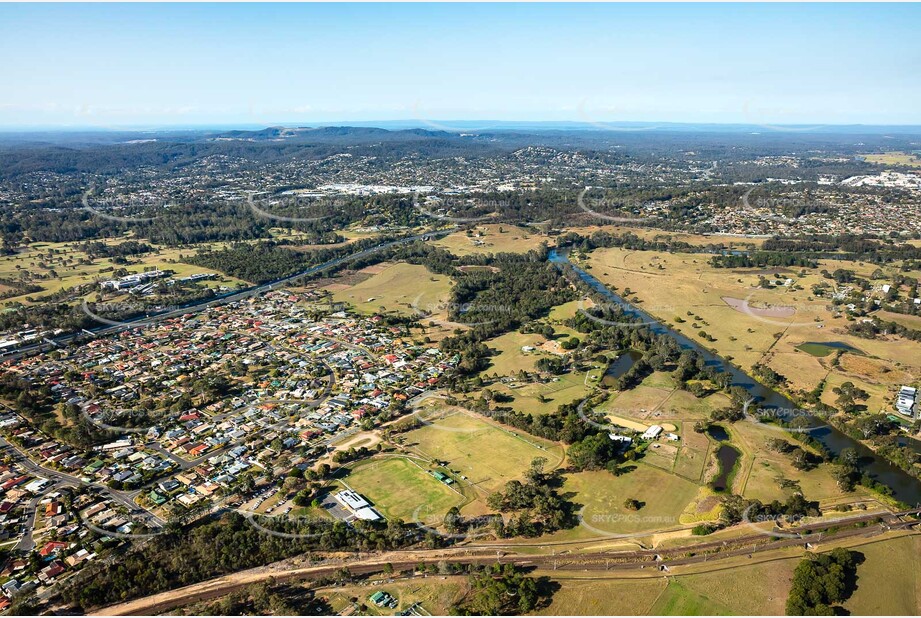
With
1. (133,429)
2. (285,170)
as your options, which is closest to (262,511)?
(133,429)

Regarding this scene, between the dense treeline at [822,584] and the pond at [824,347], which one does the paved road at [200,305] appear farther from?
the dense treeline at [822,584]

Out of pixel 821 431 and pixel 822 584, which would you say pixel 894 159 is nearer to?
pixel 821 431

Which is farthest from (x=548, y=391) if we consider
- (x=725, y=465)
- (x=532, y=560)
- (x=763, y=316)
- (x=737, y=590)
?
(x=763, y=316)

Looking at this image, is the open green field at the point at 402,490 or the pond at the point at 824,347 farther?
the pond at the point at 824,347

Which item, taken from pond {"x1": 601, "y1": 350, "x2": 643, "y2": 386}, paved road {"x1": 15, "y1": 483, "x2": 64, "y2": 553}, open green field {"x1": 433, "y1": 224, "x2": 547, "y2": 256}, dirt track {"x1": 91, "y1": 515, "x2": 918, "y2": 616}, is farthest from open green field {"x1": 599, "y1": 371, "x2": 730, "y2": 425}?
open green field {"x1": 433, "y1": 224, "x2": 547, "y2": 256}

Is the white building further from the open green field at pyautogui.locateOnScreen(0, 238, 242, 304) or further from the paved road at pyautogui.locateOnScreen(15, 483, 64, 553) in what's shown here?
the open green field at pyautogui.locateOnScreen(0, 238, 242, 304)

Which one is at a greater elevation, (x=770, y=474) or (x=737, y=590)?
(x=770, y=474)

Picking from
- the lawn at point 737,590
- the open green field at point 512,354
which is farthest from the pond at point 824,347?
the lawn at point 737,590
